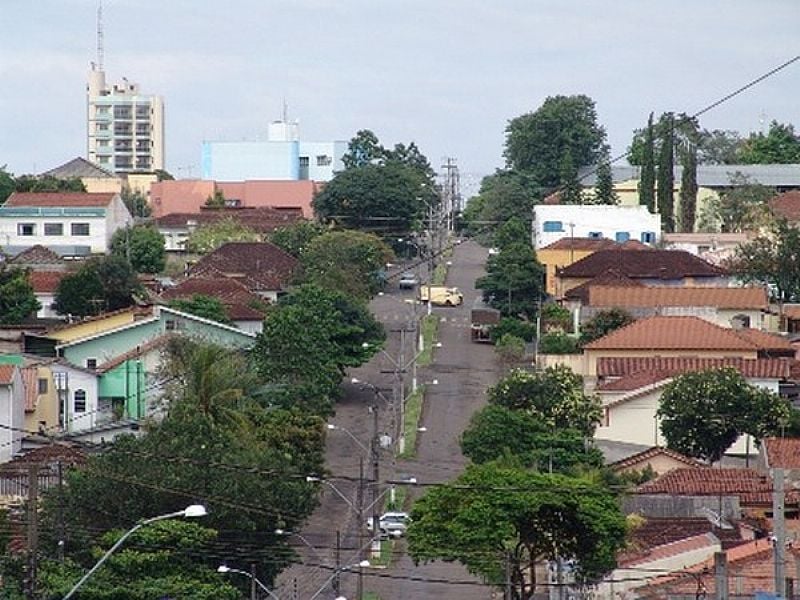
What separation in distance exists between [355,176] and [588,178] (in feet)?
65.0

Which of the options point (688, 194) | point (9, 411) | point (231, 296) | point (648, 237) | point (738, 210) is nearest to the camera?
point (9, 411)

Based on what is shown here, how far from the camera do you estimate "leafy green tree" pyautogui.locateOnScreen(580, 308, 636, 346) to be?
64875 millimetres

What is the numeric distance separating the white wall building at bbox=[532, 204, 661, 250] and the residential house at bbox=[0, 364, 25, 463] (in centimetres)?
3605

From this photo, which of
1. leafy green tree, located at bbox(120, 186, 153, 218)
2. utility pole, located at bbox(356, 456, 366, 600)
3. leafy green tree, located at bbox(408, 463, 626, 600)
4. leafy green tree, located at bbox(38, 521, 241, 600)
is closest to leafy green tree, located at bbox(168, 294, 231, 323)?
utility pole, located at bbox(356, 456, 366, 600)

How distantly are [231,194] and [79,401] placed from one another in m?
58.5

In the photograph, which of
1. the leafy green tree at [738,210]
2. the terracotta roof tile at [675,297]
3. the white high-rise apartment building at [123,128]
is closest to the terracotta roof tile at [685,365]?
the terracotta roof tile at [675,297]

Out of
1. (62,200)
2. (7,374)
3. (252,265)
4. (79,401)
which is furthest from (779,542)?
(62,200)

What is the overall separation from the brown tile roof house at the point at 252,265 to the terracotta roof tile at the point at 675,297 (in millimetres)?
11590

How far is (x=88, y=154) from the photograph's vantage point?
156750mm

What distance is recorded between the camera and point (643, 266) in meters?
75.4

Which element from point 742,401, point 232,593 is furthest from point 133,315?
point 232,593

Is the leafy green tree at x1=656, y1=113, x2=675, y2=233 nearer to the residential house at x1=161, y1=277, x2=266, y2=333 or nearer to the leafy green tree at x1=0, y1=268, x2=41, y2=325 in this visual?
the residential house at x1=161, y1=277, x2=266, y2=333

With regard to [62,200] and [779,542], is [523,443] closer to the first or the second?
[779,542]

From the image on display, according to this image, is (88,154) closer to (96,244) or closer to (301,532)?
(96,244)
